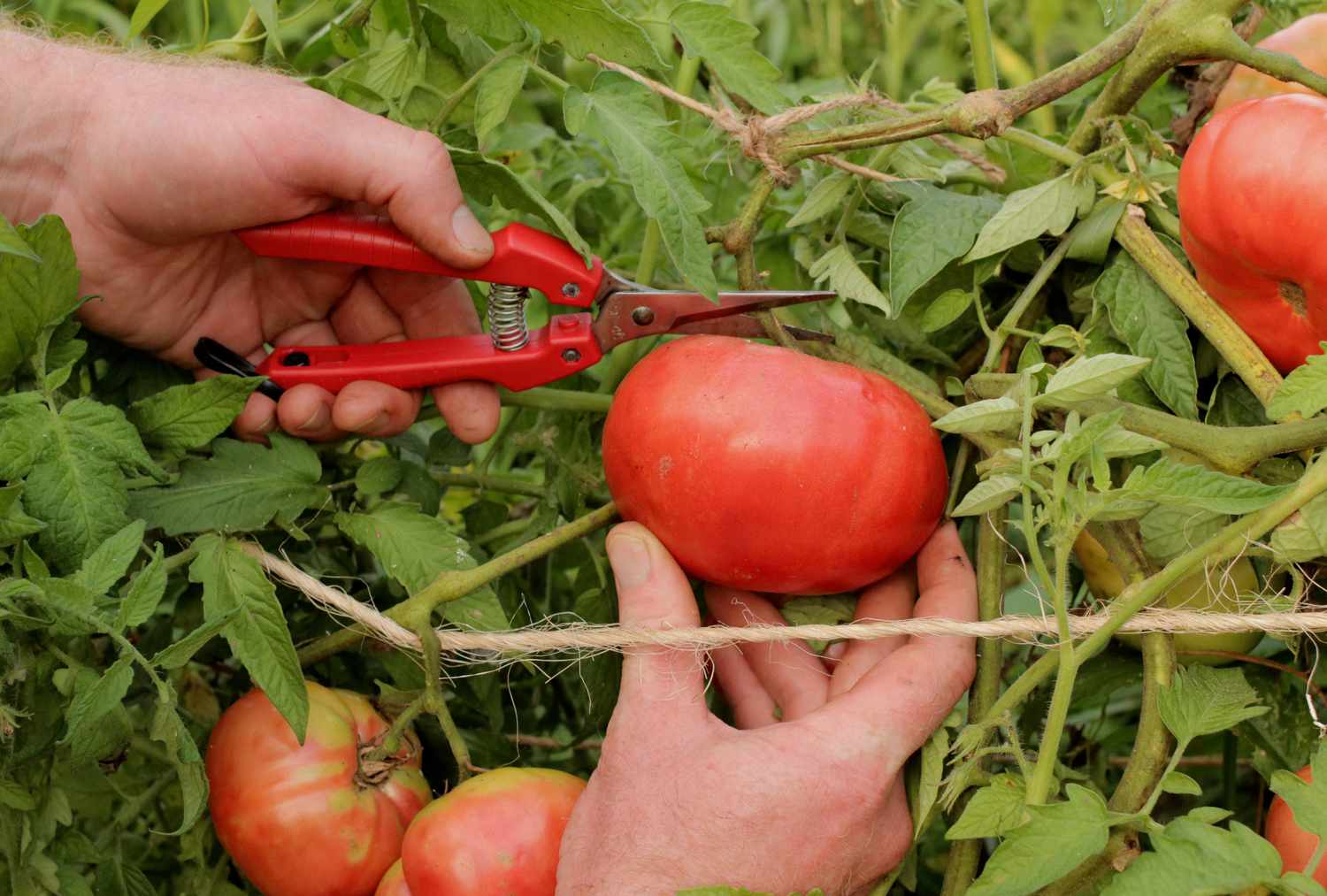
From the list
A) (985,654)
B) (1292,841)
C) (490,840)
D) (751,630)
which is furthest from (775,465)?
(1292,841)

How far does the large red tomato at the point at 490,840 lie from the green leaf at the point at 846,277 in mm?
436

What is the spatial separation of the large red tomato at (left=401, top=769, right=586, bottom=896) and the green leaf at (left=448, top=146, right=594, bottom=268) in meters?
0.40

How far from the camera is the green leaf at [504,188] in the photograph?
0.93 metres

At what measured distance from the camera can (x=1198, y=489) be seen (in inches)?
28.4

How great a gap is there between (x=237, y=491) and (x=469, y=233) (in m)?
0.26

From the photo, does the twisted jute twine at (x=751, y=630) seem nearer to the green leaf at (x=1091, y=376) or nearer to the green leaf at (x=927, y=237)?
the green leaf at (x=1091, y=376)

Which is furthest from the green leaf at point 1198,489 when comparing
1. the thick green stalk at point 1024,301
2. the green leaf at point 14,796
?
the green leaf at point 14,796

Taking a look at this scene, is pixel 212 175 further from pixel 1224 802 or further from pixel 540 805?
pixel 1224 802

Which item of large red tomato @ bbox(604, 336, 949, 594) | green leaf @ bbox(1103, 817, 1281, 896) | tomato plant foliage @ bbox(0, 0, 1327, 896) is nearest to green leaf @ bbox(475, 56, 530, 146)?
tomato plant foliage @ bbox(0, 0, 1327, 896)

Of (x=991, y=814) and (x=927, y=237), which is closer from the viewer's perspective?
(x=991, y=814)

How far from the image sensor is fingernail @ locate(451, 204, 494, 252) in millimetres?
939

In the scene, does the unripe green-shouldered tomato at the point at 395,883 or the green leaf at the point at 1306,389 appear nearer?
the green leaf at the point at 1306,389

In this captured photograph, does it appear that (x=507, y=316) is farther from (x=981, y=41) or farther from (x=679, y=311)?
(x=981, y=41)

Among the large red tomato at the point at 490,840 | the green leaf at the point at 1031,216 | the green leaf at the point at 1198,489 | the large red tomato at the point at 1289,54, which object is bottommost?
the large red tomato at the point at 490,840
